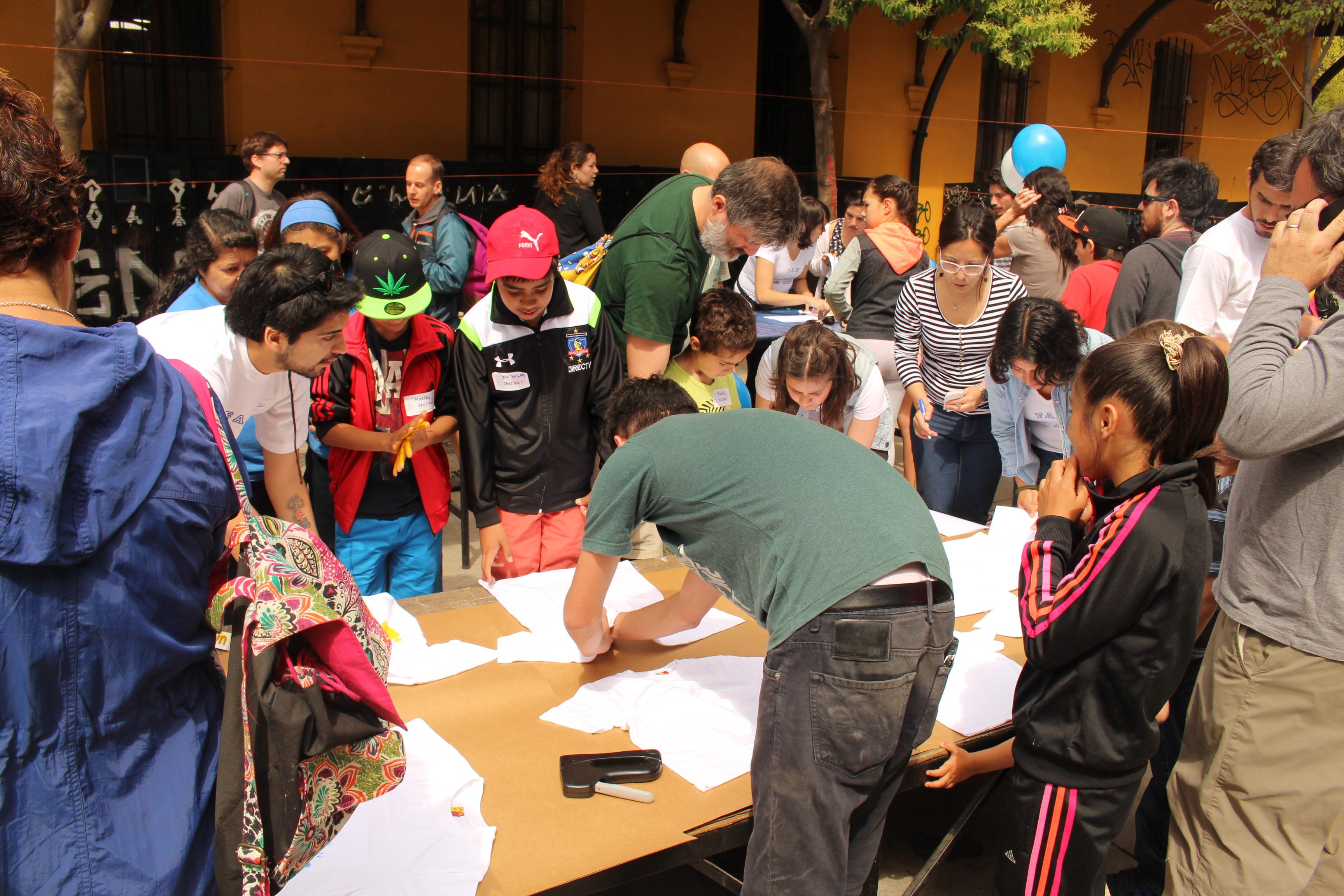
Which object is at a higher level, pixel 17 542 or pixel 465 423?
pixel 17 542

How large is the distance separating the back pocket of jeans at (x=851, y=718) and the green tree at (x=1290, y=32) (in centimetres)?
1024

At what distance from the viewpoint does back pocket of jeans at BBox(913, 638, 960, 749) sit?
1.55 meters

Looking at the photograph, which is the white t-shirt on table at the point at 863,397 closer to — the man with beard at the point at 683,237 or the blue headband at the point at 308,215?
the man with beard at the point at 683,237

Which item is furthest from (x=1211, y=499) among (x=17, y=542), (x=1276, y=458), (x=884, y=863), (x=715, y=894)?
(x=17, y=542)

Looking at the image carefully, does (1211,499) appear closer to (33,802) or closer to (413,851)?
(413,851)

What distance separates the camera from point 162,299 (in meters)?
2.99

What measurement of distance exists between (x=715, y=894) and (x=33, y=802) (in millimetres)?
1642

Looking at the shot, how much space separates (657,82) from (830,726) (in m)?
8.40

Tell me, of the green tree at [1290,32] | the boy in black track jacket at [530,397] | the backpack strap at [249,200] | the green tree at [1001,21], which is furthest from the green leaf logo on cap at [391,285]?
the green tree at [1290,32]

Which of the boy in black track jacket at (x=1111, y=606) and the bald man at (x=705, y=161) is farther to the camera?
the bald man at (x=705, y=161)

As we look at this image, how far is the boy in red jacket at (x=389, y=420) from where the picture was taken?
2.59 meters

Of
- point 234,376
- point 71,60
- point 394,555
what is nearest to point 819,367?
point 394,555

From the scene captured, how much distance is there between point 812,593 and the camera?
146 centimetres

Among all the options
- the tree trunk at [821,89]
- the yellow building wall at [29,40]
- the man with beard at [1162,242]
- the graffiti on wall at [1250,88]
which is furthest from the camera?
the graffiti on wall at [1250,88]
